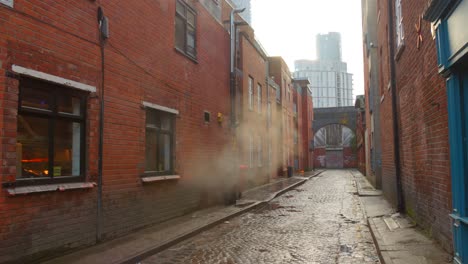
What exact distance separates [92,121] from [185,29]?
502 centimetres

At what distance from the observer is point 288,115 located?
3456 centimetres

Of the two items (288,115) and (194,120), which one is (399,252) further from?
(288,115)

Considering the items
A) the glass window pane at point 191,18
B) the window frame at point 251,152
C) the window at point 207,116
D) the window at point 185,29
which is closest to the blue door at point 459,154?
the window at point 185,29

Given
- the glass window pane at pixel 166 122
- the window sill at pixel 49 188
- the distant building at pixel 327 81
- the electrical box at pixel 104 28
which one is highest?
the distant building at pixel 327 81

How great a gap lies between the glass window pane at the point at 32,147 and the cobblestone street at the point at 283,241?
2.22 meters

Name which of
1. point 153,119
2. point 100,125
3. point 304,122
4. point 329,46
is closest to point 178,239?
point 100,125

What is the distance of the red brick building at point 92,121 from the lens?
5395mm

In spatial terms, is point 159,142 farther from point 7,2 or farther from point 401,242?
point 401,242

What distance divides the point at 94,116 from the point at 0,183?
210 centimetres

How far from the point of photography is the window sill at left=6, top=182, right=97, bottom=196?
5.27 metres

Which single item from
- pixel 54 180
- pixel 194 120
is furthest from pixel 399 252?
pixel 194 120

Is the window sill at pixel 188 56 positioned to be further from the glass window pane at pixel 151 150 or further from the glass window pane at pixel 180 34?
the glass window pane at pixel 151 150

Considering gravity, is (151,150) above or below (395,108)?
below

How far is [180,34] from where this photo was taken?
10.8 m
